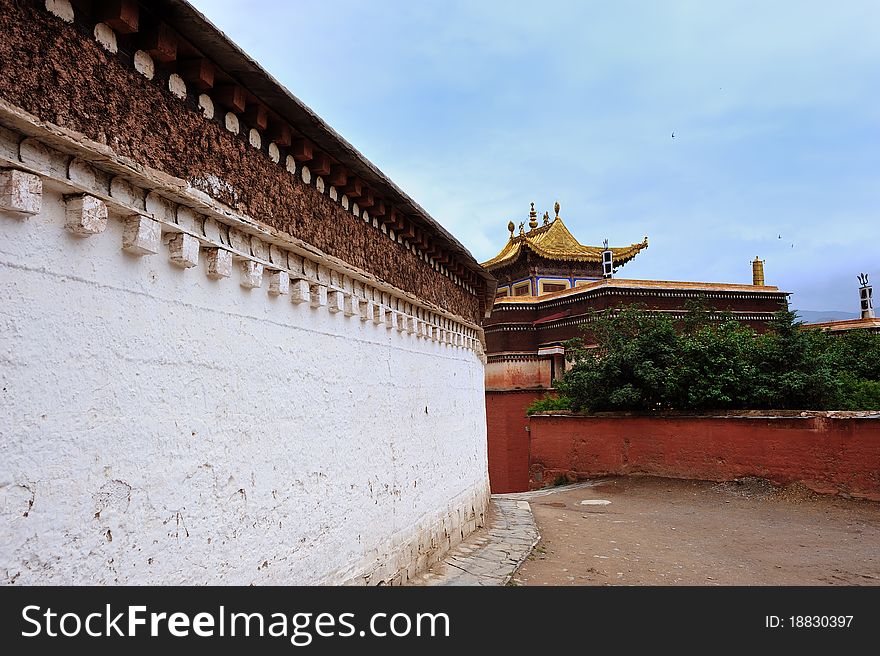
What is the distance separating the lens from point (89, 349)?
2.55 meters

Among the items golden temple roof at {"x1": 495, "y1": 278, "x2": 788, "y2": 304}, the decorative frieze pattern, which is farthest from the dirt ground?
golden temple roof at {"x1": 495, "y1": 278, "x2": 788, "y2": 304}

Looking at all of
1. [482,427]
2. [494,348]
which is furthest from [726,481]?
[494,348]

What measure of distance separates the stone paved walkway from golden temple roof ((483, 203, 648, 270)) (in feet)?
47.9

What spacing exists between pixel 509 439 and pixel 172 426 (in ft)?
50.5

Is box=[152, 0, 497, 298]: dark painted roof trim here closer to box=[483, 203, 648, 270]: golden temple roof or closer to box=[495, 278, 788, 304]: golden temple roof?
box=[495, 278, 788, 304]: golden temple roof

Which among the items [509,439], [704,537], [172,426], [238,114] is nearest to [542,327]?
[509,439]

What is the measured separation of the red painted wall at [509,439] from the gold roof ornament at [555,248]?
6.82 metres

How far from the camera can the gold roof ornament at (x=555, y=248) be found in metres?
22.9

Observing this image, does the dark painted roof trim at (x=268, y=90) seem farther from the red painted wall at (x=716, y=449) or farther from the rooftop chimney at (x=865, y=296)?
the rooftop chimney at (x=865, y=296)

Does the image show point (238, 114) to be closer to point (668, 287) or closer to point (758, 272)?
point (668, 287)

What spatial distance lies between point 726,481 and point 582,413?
3484 millimetres

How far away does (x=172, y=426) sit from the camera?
2.97m

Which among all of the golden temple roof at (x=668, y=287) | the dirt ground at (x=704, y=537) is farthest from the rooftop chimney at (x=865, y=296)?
the dirt ground at (x=704, y=537)

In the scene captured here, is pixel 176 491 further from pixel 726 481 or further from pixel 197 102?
pixel 726 481
